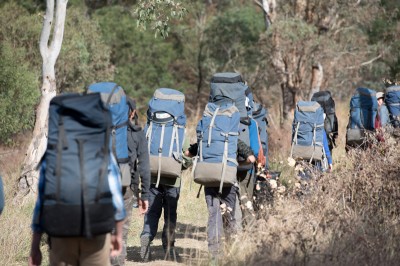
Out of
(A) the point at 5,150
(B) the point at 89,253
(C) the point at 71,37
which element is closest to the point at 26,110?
(A) the point at 5,150

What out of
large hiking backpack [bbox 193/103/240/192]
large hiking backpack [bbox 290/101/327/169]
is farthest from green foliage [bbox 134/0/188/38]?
large hiking backpack [bbox 193/103/240/192]

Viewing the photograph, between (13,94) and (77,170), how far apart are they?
13424mm

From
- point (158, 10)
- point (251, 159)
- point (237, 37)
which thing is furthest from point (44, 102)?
point (237, 37)

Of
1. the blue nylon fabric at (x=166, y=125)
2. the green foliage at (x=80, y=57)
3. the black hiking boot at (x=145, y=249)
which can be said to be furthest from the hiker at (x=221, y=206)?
the green foliage at (x=80, y=57)

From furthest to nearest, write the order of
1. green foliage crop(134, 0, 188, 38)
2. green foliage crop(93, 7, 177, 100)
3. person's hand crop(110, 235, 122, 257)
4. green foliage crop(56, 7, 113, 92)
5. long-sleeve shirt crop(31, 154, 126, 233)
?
1. green foliage crop(93, 7, 177, 100)
2. green foliage crop(56, 7, 113, 92)
3. green foliage crop(134, 0, 188, 38)
4. person's hand crop(110, 235, 122, 257)
5. long-sleeve shirt crop(31, 154, 126, 233)

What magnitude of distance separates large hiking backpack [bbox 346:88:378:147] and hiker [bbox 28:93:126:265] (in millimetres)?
7863

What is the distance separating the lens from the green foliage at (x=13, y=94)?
691 inches

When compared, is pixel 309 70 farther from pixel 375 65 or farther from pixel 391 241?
→ pixel 391 241

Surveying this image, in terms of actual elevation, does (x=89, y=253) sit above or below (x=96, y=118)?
below

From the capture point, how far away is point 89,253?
16.6 ft

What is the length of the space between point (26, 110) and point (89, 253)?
13.7 metres

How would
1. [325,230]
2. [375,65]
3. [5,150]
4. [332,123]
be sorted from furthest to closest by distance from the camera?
[375,65]
[5,150]
[332,123]
[325,230]

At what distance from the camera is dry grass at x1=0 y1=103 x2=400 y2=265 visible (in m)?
6.74

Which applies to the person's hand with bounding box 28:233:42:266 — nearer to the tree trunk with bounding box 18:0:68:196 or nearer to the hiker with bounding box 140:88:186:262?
the hiker with bounding box 140:88:186:262
